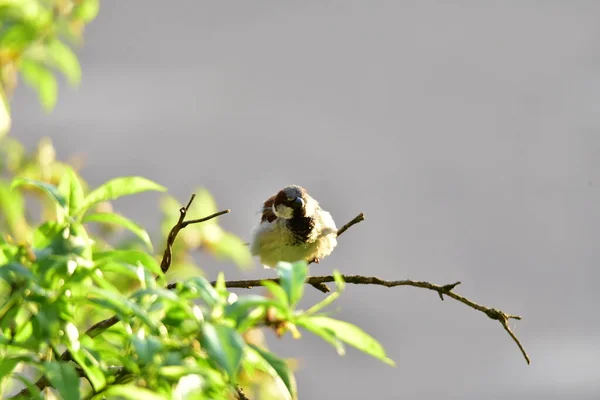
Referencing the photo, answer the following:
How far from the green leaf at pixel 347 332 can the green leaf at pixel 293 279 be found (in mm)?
34

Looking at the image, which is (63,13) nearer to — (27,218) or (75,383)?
(27,218)

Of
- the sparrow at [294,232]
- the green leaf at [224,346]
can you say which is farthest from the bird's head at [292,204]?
the green leaf at [224,346]

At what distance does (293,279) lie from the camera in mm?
590

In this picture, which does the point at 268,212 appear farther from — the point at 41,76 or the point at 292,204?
the point at 41,76

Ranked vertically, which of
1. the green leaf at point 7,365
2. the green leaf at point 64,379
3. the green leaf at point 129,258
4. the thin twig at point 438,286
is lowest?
the thin twig at point 438,286

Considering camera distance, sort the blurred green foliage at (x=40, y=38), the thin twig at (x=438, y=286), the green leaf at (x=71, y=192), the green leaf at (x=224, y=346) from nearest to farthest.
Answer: the green leaf at (x=224, y=346)
the green leaf at (x=71, y=192)
the thin twig at (x=438, y=286)
the blurred green foliage at (x=40, y=38)

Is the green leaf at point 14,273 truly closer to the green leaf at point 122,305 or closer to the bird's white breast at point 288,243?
the green leaf at point 122,305

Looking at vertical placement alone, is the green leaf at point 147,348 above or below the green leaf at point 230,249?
above

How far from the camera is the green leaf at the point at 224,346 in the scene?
1.64 ft

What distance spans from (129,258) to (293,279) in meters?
0.16

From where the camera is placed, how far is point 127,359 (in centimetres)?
60

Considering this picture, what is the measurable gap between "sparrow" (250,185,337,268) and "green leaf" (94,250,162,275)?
4.14 ft

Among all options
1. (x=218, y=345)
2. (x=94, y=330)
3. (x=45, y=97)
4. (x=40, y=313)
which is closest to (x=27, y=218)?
(x=45, y=97)

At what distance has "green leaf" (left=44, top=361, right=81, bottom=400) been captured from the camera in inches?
22.4
